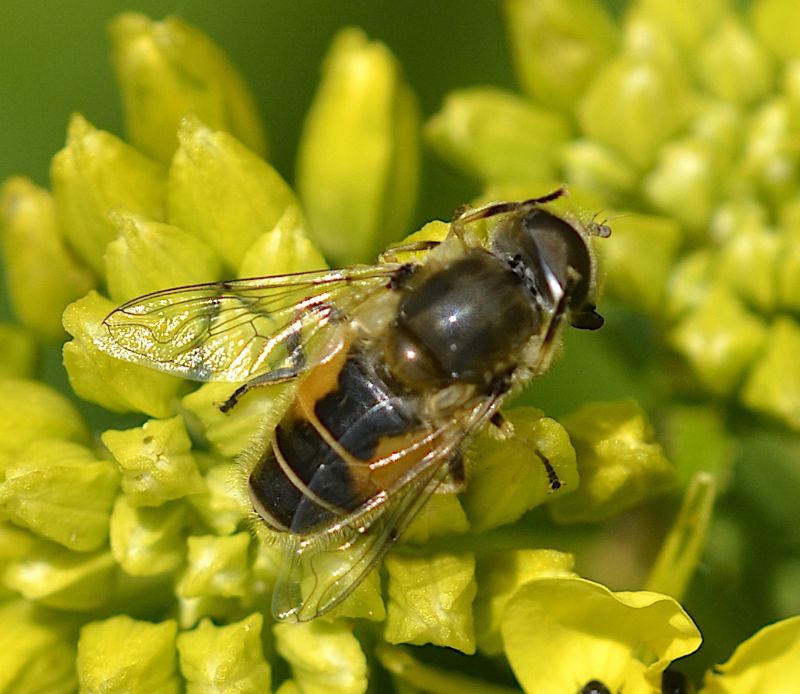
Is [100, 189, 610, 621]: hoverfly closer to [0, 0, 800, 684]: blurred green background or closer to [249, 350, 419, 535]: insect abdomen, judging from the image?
[249, 350, 419, 535]: insect abdomen

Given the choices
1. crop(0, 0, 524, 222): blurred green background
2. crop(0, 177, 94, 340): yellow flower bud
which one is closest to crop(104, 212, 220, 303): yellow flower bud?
crop(0, 177, 94, 340): yellow flower bud

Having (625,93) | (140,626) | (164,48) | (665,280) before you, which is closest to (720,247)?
(665,280)

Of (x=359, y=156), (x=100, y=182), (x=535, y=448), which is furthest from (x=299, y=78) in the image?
(x=535, y=448)

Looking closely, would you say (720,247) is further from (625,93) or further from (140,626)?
(140,626)

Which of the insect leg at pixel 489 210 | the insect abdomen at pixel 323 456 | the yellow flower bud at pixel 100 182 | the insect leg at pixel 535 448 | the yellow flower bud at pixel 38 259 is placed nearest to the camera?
the insect abdomen at pixel 323 456

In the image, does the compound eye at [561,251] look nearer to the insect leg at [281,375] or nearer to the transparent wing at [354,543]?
the transparent wing at [354,543]

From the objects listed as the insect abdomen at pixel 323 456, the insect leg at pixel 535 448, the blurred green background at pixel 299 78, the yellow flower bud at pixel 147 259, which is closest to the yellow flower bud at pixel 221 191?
the yellow flower bud at pixel 147 259

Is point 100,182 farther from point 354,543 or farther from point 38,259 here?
point 354,543
